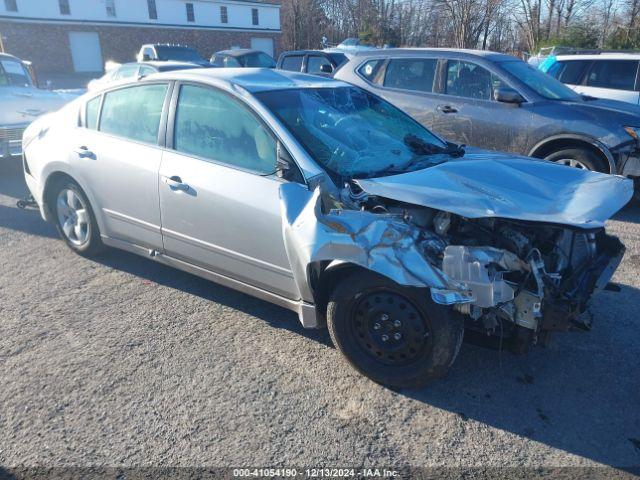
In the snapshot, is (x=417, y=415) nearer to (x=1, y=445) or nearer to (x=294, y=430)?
(x=294, y=430)

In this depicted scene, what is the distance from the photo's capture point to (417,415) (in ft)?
9.37

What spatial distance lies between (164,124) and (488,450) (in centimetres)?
308

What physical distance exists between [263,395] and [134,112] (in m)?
2.56

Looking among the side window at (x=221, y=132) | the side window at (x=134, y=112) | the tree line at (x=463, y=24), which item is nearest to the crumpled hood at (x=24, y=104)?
the side window at (x=134, y=112)

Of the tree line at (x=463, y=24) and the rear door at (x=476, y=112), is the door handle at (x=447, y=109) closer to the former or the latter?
the rear door at (x=476, y=112)

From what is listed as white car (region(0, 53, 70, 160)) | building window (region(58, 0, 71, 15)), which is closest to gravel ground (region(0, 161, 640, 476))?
white car (region(0, 53, 70, 160))

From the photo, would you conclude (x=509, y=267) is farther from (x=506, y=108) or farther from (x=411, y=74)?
(x=411, y=74)

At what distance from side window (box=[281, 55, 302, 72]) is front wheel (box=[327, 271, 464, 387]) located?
1024 cm

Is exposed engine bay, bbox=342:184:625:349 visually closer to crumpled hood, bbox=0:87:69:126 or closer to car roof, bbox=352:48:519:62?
car roof, bbox=352:48:519:62

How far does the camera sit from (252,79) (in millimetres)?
3875

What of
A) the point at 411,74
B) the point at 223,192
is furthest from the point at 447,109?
the point at 223,192

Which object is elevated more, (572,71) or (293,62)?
(293,62)

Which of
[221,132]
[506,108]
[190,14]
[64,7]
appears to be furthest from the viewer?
[190,14]

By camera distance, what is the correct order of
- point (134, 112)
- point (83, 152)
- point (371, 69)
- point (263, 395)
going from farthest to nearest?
point (371, 69), point (83, 152), point (134, 112), point (263, 395)
